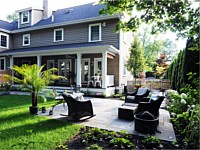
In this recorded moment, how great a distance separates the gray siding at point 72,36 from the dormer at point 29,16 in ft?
4.07

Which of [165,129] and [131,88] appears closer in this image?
[165,129]

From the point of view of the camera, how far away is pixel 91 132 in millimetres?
3807

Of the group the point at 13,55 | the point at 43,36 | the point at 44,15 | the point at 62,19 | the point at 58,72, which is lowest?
the point at 58,72

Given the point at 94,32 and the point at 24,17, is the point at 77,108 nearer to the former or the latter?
the point at 94,32

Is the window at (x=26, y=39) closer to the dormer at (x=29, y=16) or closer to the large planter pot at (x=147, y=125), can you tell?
the dormer at (x=29, y=16)

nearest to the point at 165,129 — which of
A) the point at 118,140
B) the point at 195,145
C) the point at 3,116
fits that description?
the point at 195,145

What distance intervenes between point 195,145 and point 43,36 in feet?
48.6

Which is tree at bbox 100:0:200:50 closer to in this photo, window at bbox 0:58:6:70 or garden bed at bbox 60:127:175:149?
→ garden bed at bbox 60:127:175:149

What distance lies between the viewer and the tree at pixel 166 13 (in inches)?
118

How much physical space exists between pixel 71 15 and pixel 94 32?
12.0 ft

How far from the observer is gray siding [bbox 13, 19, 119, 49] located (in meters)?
11.9

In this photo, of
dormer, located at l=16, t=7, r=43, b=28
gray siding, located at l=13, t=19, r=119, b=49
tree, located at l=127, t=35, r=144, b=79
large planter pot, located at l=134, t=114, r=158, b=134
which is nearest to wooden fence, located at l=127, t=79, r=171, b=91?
tree, located at l=127, t=35, r=144, b=79

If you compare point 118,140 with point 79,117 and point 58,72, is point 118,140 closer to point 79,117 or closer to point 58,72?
point 79,117

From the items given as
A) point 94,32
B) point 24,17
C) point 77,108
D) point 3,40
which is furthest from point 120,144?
point 24,17
